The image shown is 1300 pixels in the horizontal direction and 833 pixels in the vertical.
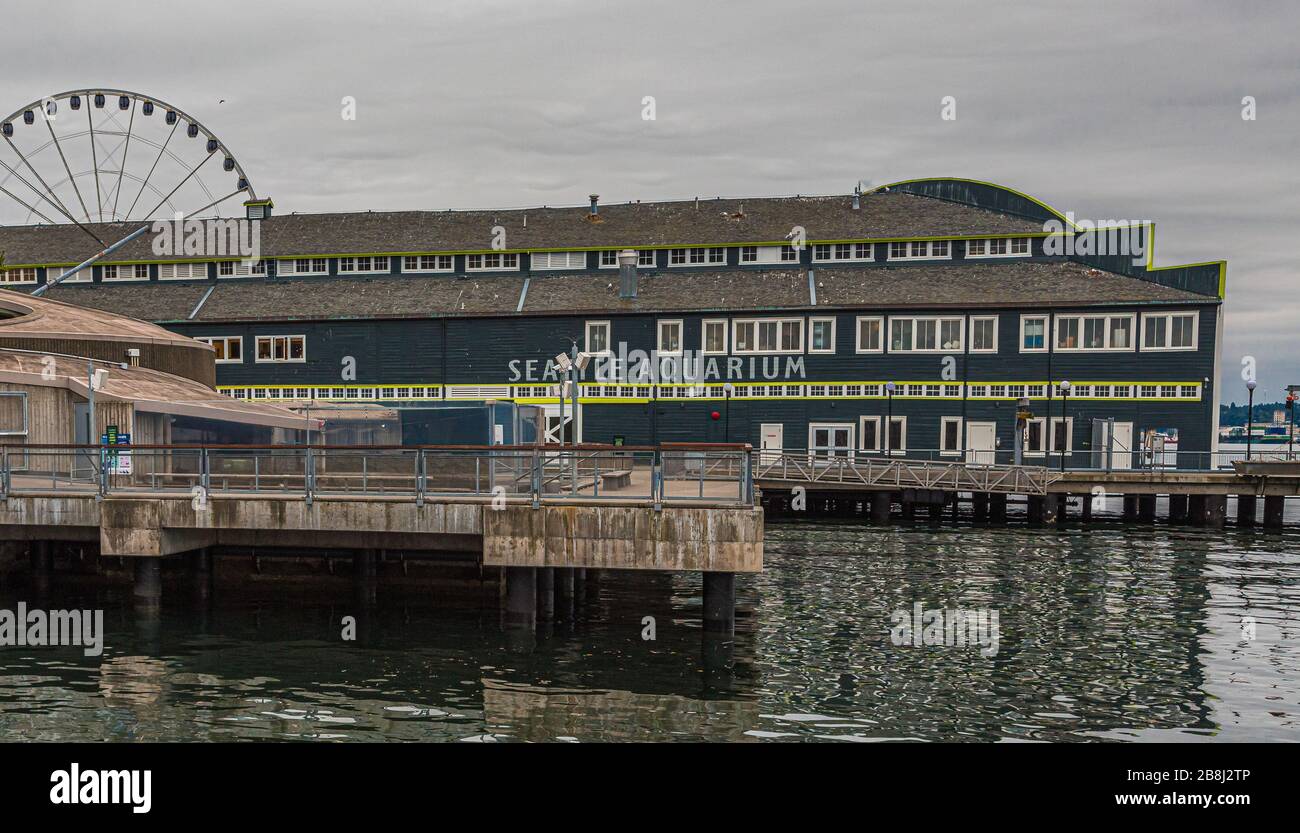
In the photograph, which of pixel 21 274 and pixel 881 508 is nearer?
pixel 881 508

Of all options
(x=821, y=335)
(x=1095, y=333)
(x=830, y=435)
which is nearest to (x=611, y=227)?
(x=821, y=335)

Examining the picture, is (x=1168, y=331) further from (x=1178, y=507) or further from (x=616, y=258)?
(x=616, y=258)

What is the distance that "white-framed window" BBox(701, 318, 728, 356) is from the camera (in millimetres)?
54000

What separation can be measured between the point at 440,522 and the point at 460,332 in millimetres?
37399

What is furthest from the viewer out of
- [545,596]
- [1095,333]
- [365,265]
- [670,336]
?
[365,265]

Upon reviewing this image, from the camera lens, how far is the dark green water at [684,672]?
51.6ft

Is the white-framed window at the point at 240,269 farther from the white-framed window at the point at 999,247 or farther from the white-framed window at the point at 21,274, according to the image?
the white-framed window at the point at 999,247

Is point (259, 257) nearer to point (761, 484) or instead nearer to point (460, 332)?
point (460, 332)

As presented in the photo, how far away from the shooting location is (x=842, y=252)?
57281 mm

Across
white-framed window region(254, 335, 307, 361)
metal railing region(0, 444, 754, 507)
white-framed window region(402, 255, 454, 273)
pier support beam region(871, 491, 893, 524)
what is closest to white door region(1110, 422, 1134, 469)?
pier support beam region(871, 491, 893, 524)

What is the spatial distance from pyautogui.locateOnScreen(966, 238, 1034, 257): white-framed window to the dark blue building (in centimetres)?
12

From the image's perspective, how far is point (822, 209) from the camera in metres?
59.8

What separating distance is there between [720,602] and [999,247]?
41.6 m
